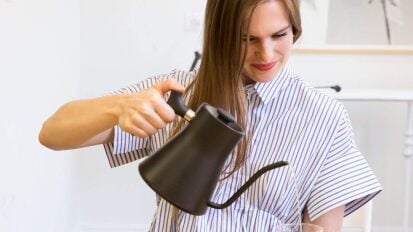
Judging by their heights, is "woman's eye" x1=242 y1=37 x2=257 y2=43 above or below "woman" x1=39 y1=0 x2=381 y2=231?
above

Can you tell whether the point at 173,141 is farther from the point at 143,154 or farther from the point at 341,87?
the point at 341,87

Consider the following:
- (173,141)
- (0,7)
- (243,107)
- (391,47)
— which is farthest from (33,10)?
(391,47)

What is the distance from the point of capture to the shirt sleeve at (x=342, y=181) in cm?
111

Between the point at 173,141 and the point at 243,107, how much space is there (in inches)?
16.0

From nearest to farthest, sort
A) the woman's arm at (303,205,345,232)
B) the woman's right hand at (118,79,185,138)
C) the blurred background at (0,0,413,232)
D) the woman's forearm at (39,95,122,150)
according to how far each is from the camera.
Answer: the woman's right hand at (118,79,185,138) → the woman's forearm at (39,95,122,150) → the woman's arm at (303,205,345,232) → the blurred background at (0,0,413,232)

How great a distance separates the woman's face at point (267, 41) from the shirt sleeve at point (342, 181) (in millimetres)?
191

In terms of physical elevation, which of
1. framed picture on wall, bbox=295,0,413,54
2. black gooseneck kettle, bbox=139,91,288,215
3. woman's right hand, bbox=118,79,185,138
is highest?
framed picture on wall, bbox=295,0,413,54

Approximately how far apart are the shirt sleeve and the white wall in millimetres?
860

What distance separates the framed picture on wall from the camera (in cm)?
274

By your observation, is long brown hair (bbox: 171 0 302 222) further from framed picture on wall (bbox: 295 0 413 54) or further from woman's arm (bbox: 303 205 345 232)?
framed picture on wall (bbox: 295 0 413 54)

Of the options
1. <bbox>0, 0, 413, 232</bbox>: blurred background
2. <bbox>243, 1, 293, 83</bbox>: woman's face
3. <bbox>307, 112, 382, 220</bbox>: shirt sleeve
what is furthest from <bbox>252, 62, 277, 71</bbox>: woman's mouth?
<bbox>0, 0, 413, 232</bbox>: blurred background

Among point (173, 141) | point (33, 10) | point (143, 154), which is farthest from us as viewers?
point (33, 10)

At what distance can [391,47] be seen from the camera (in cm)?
278

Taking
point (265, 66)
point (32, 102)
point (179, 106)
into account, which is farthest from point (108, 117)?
point (32, 102)
